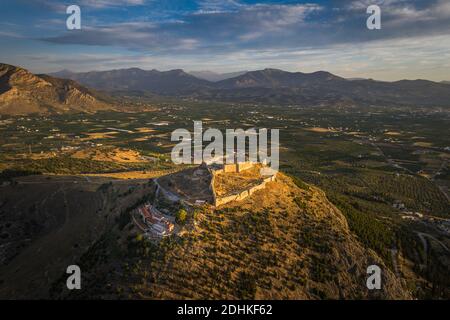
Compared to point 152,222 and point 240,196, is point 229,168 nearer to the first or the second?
point 240,196

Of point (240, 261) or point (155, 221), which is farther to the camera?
point (155, 221)

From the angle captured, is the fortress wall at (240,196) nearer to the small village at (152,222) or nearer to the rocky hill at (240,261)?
the rocky hill at (240,261)

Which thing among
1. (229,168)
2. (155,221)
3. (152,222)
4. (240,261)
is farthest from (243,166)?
(240,261)

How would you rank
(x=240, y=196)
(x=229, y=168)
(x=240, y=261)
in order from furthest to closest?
(x=229, y=168)
(x=240, y=196)
(x=240, y=261)

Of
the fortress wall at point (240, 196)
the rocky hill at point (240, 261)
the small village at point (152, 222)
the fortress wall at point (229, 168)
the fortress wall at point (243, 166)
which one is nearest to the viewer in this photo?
the rocky hill at point (240, 261)

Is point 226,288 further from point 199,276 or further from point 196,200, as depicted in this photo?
point 196,200

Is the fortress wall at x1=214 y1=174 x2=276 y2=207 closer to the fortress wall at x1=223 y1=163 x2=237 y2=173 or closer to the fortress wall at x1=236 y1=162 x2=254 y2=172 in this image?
the fortress wall at x1=236 y1=162 x2=254 y2=172

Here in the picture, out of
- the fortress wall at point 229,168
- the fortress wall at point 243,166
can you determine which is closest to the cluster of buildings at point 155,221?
the fortress wall at point 229,168

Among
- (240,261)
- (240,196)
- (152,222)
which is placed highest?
(240,196)
